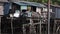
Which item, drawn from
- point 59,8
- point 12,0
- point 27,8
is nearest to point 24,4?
point 27,8

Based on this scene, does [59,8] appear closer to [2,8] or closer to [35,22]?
[35,22]

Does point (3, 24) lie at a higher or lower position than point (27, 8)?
lower

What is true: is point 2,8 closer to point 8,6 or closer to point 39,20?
point 8,6

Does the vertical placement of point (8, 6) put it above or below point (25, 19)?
above

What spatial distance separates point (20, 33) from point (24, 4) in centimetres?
176

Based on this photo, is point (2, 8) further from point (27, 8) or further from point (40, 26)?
point (40, 26)

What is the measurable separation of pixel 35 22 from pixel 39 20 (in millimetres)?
302

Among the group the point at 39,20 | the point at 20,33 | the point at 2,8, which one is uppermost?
the point at 2,8

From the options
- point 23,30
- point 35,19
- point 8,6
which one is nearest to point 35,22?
point 35,19

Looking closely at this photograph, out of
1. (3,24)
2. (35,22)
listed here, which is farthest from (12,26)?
(35,22)

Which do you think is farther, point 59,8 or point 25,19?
point 59,8

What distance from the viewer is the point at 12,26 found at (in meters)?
11.7

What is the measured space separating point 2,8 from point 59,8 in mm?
3775

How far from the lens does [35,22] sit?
12.0 m
